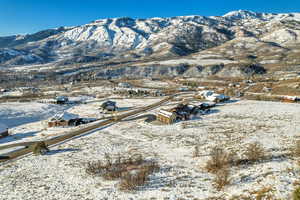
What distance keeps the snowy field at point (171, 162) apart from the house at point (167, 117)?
2461 millimetres

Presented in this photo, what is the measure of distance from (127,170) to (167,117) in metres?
21.5

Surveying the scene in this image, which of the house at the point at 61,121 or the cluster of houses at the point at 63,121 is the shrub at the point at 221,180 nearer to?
the cluster of houses at the point at 63,121

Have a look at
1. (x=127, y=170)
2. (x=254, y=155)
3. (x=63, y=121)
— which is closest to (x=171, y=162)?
(x=127, y=170)

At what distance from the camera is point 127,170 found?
21.1 meters

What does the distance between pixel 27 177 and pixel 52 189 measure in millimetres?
4600

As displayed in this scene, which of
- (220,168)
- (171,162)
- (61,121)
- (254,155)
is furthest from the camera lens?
(61,121)

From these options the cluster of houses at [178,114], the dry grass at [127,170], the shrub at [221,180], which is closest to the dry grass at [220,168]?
the shrub at [221,180]

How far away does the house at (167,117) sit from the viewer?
135 ft

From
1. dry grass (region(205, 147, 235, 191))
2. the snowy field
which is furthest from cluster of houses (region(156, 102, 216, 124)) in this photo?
dry grass (region(205, 147, 235, 191))

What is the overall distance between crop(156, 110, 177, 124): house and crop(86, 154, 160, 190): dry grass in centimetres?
1742

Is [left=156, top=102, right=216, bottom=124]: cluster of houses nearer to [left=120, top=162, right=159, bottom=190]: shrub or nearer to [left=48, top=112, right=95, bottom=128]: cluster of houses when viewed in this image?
[left=48, top=112, right=95, bottom=128]: cluster of houses

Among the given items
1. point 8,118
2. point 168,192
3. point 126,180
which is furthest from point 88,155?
point 8,118

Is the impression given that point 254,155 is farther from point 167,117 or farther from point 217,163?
point 167,117

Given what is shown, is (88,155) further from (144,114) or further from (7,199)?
(144,114)
